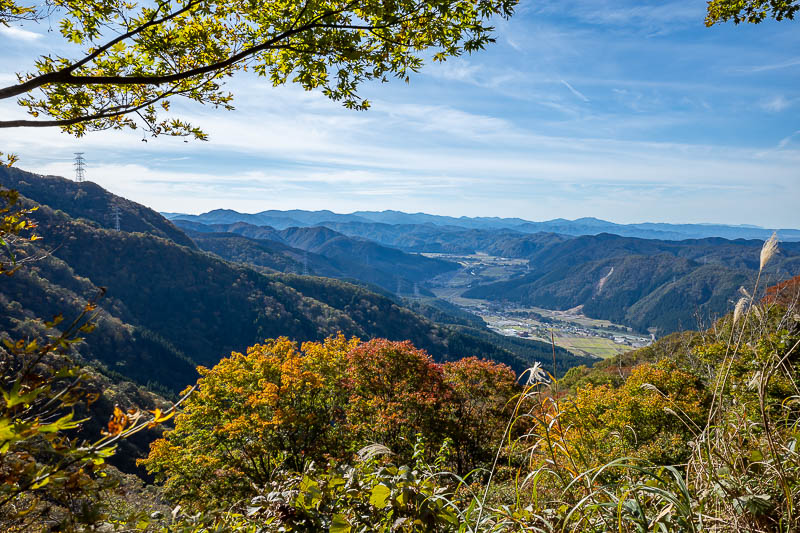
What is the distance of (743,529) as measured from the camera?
1630mm

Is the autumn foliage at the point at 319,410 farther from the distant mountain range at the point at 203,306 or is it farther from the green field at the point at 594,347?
the green field at the point at 594,347

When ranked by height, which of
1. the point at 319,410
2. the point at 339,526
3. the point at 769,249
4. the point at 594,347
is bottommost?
the point at 594,347

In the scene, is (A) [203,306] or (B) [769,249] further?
(A) [203,306]

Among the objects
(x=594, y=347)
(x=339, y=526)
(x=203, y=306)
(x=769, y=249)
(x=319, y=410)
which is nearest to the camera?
(x=339, y=526)

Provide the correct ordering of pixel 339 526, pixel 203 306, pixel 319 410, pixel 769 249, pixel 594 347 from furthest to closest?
pixel 594 347 → pixel 203 306 → pixel 319 410 → pixel 769 249 → pixel 339 526

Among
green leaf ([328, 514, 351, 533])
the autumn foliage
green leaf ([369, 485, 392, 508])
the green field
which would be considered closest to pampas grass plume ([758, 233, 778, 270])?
green leaf ([369, 485, 392, 508])

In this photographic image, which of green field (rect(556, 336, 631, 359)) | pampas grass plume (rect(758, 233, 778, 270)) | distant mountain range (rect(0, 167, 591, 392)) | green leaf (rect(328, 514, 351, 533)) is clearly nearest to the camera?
green leaf (rect(328, 514, 351, 533))

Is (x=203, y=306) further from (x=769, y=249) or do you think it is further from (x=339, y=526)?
(x=769, y=249)

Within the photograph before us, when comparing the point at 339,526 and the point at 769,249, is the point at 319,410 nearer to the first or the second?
the point at 339,526

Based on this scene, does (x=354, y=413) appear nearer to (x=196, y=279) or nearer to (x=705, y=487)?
(x=705, y=487)

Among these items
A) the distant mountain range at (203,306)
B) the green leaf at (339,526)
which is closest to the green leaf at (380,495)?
the green leaf at (339,526)

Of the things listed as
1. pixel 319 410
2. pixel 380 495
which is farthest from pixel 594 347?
pixel 380 495

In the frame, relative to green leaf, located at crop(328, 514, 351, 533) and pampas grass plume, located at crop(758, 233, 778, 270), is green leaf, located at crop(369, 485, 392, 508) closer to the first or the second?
green leaf, located at crop(328, 514, 351, 533)

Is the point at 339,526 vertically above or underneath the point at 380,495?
underneath
